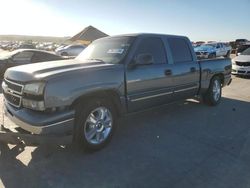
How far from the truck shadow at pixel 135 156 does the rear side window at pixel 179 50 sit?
1.38 m

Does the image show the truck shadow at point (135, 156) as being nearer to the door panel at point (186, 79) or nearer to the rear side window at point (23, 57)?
the door panel at point (186, 79)

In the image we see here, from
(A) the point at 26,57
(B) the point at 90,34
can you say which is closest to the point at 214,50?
(B) the point at 90,34

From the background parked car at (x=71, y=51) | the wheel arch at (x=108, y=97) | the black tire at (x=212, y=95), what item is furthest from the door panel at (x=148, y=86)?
the background parked car at (x=71, y=51)

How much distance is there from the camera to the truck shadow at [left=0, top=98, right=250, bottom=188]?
359 cm

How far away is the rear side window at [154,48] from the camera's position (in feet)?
17.0

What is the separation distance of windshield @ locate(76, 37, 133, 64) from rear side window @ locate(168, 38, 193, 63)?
1208 mm

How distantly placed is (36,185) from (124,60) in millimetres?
2430

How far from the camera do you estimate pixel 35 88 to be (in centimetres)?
370

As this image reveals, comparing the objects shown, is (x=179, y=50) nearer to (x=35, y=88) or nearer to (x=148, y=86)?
(x=148, y=86)

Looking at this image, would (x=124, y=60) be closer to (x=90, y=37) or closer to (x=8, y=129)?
(x=8, y=129)

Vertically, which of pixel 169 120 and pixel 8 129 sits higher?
pixel 8 129

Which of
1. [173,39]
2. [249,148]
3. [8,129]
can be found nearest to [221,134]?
[249,148]

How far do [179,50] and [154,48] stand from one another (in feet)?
3.03

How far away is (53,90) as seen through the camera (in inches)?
144
